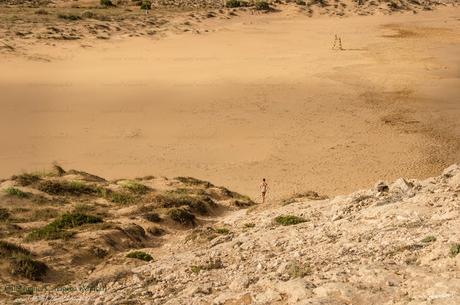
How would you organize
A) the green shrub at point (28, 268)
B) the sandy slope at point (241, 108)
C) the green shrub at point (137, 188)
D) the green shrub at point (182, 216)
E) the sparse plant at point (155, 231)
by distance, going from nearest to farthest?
the green shrub at point (28, 268)
the sparse plant at point (155, 231)
the green shrub at point (182, 216)
the green shrub at point (137, 188)
the sandy slope at point (241, 108)

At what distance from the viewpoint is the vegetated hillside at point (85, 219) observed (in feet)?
50.4

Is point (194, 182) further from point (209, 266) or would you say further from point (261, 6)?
point (261, 6)

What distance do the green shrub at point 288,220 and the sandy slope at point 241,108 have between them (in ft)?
30.8

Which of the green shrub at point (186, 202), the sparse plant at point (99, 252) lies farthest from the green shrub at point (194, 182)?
the sparse plant at point (99, 252)

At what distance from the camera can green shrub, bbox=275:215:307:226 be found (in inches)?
637

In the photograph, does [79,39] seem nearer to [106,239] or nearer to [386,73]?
[386,73]

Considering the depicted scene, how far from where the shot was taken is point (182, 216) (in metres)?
19.5

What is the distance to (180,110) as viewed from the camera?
120ft

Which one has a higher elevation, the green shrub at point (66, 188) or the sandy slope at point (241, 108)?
the green shrub at point (66, 188)

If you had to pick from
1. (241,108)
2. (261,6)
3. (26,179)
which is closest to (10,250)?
(26,179)

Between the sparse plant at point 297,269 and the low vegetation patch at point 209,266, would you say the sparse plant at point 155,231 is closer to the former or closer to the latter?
the low vegetation patch at point 209,266

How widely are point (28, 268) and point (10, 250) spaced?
4.05 feet

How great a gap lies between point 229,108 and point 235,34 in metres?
21.1

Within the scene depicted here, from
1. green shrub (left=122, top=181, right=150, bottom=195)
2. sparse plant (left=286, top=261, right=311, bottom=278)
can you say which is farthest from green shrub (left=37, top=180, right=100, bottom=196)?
sparse plant (left=286, top=261, right=311, bottom=278)
